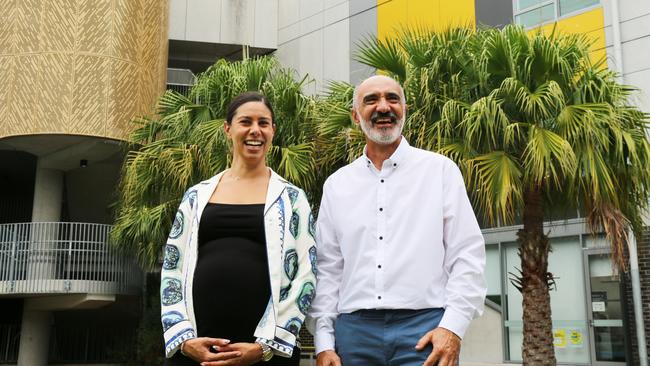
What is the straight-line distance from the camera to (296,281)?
2.71 metres

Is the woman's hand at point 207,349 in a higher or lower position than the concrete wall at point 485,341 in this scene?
higher

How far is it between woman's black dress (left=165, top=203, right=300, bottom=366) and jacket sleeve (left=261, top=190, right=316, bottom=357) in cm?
8

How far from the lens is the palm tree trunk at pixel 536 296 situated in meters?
8.24

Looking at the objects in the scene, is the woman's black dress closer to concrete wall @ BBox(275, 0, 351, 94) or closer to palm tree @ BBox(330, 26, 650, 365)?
palm tree @ BBox(330, 26, 650, 365)

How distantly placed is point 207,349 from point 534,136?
20.5ft

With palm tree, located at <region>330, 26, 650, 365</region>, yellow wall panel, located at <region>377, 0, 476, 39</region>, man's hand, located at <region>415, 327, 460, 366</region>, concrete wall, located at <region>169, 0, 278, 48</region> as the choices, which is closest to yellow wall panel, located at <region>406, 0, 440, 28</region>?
yellow wall panel, located at <region>377, 0, 476, 39</region>

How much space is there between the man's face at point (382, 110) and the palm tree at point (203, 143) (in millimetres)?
7597

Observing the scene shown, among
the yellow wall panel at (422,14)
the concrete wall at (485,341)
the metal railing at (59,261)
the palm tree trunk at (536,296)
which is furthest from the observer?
the yellow wall panel at (422,14)

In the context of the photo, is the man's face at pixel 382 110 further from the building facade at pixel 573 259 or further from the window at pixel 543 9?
the window at pixel 543 9

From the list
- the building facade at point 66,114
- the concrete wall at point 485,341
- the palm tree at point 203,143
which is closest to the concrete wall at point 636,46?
the concrete wall at point 485,341

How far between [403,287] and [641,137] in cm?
719

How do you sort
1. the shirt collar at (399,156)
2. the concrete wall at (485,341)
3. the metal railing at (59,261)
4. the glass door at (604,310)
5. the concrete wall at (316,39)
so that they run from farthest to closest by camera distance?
the concrete wall at (316,39), the metal railing at (59,261), the concrete wall at (485,341), the glass door at (604,310), the shirt collar at (399,156)

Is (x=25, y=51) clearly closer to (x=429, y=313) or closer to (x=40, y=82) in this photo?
(x=40, y=82)

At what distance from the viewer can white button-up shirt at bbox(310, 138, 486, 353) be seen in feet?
8.31
